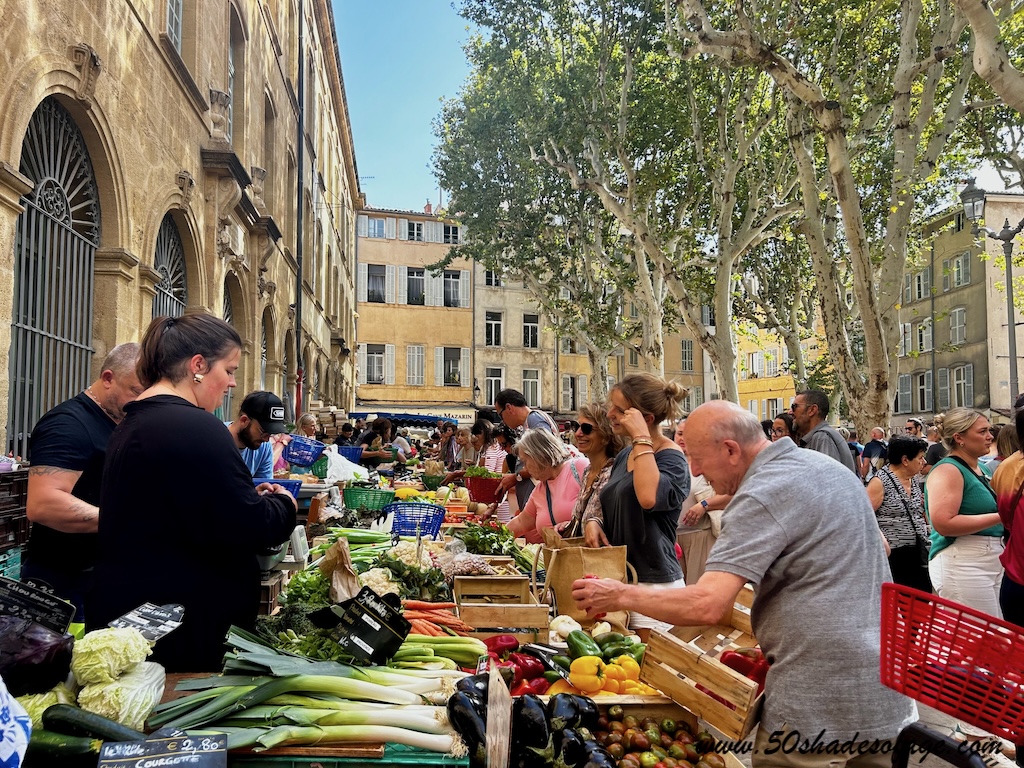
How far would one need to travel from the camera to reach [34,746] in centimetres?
216

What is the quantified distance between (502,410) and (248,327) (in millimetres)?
8876

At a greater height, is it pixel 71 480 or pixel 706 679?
pixel 71 480

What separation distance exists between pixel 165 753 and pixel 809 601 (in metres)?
1.98

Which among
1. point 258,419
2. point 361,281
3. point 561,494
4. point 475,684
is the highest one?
point 361,281

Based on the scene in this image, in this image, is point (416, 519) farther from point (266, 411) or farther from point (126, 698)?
point (126, 698)

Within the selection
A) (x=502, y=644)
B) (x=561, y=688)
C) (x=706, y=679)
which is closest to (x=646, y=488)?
(x=502, y=644)

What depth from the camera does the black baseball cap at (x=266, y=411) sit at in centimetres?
446

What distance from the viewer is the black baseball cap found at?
4457 mm

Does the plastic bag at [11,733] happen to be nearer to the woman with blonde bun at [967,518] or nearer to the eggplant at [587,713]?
the eggplant at [587,713]

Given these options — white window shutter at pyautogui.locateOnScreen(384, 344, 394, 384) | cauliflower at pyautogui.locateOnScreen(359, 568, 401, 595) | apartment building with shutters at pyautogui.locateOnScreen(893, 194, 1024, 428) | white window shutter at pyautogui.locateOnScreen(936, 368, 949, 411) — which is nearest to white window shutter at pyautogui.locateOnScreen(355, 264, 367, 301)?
white window shutter at pyautogui.locateOnScreen(384, 344, 394, 384)

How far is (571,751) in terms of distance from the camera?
283 centimetres

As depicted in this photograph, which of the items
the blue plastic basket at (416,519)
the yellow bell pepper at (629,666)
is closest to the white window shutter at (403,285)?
the blue plastic basket at (416,519)

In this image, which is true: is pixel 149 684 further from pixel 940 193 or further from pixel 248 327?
pixel 940 193

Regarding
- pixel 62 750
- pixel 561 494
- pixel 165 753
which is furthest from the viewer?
pixel 561 494
